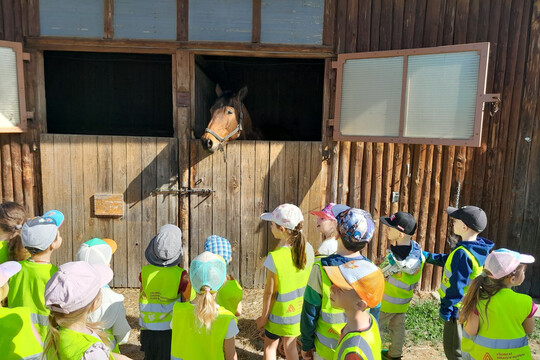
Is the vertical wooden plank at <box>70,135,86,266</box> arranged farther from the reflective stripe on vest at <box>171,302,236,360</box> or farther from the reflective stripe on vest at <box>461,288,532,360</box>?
the reflective stripe on vest at <box>461,288,532,360</box>

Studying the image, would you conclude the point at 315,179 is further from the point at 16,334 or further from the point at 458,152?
the point at 16,334

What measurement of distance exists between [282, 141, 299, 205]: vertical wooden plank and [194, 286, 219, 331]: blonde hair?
308cm

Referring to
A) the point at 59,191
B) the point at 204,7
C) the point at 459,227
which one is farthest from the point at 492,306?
the point at 59,191

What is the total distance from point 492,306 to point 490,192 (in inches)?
120

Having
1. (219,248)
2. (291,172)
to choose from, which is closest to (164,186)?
(291,172)

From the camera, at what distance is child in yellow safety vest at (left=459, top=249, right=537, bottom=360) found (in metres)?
2.39

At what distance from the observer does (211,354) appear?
209cm

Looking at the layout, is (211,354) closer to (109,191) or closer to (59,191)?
(109,191)

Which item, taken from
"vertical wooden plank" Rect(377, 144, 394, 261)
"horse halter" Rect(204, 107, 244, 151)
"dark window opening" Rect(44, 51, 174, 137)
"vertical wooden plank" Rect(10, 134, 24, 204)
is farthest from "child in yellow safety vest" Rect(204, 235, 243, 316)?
"dark window opening" Rect(44, 51, 174, 137)

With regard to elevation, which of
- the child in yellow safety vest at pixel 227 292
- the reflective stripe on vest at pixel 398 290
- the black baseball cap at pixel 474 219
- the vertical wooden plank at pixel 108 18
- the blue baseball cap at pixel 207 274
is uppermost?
the vertical wooden plank at pixel 108 18

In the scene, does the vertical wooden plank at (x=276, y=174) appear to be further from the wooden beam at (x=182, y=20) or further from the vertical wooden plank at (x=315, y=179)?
the wooden beam at (x=182, y=20)

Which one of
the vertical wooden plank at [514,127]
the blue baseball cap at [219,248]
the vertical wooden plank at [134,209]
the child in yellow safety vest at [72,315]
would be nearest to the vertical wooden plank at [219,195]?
the vertical wooden plank at [134,209]

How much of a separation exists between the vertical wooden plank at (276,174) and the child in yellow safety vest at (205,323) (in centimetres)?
293

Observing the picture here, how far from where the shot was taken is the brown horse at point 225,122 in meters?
4.47
